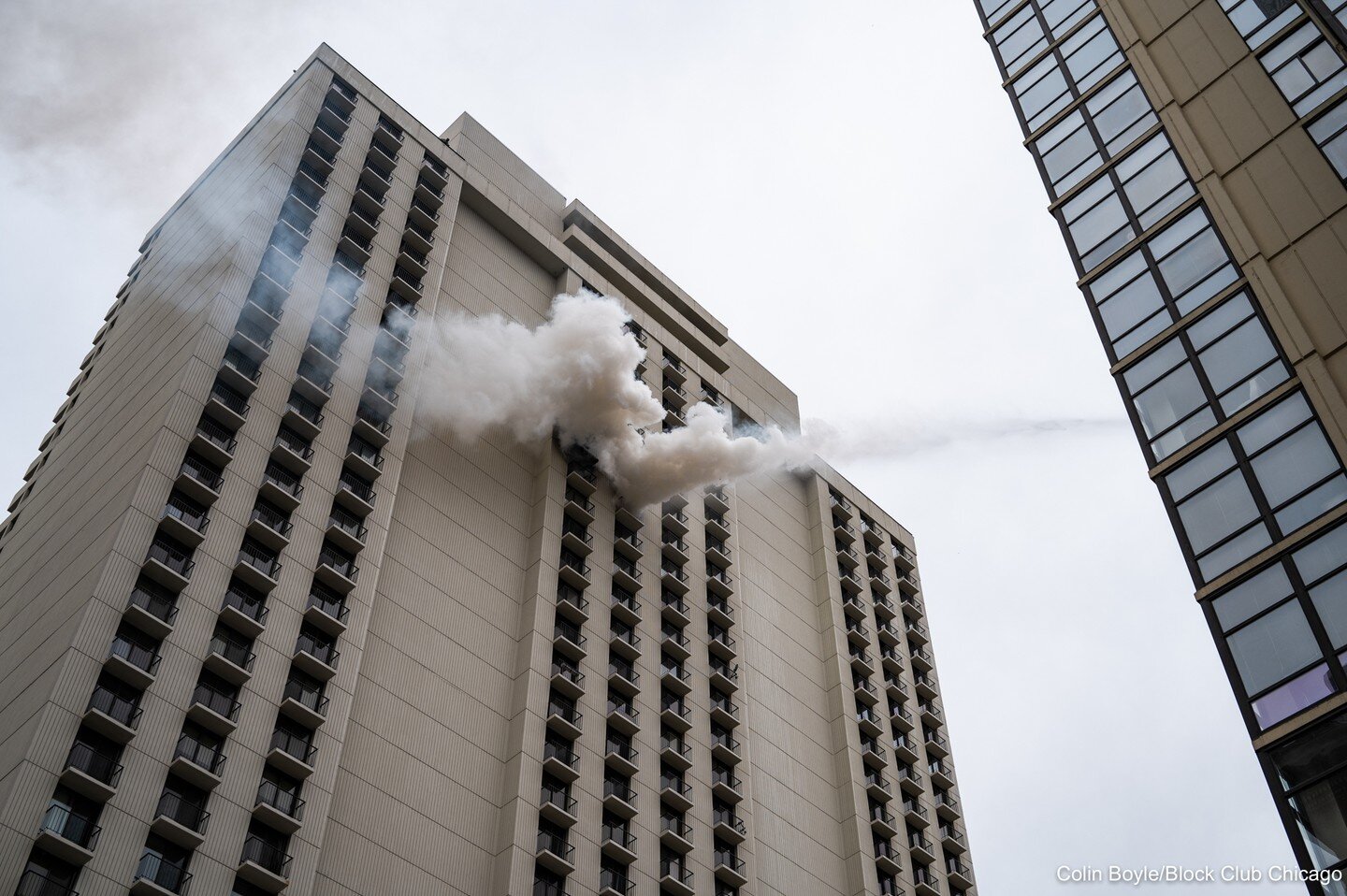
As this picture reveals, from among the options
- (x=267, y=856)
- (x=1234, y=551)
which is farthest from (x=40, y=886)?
(x=1234, y=551)

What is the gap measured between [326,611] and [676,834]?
1740cm

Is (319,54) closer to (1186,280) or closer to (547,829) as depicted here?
(547,829)

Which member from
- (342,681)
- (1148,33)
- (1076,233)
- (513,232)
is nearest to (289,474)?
(342,681)

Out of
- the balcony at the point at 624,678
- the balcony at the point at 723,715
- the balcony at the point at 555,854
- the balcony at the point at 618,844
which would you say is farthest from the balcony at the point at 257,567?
the balcony at the point at 723,715

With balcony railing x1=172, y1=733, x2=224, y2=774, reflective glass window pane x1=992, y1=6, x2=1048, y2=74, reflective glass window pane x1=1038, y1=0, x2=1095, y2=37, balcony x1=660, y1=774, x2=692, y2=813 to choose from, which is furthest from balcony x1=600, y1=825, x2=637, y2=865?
reflective glass window pane x1=1038, y1=0, x2=1095, y2=37

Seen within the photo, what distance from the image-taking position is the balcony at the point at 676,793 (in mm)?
55812

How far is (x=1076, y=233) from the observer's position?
41719 millimetres

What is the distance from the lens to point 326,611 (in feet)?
159

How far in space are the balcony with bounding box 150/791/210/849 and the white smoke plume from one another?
75.2 feet

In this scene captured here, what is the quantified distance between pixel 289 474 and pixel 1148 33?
34165 mm

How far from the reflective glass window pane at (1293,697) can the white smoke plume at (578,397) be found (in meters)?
38.5

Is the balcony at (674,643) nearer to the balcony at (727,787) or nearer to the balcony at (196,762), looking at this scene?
the balcony at (727,787)

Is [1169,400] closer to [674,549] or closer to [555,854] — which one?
[555,854]

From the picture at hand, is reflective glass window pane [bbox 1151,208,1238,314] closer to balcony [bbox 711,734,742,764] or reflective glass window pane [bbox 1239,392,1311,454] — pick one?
reflective glass window pane [bbox 1239,392,1311,454]
